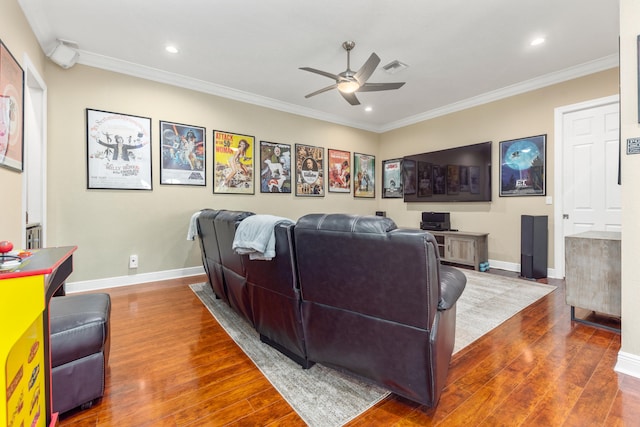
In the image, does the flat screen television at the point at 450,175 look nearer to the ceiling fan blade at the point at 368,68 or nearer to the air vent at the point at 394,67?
the air vent at the point at 394,67

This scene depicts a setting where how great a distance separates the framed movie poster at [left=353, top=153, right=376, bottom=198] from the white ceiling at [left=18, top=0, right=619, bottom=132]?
1.98m

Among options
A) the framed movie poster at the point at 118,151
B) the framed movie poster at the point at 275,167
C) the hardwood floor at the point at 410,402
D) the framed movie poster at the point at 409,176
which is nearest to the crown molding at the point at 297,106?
the framed movie poster at the point at 118,151

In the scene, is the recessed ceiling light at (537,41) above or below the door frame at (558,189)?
above

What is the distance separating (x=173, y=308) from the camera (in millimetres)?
2844

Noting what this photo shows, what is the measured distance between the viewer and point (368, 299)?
1360 millimetres

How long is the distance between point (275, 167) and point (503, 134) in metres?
3.76

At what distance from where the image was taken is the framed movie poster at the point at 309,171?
17.2ft

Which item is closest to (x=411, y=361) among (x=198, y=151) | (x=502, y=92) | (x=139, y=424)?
(x=139, y=424)

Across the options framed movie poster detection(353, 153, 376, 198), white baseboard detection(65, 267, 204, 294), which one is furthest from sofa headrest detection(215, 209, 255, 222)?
framed movie poster detection(353, 153, 376, 198)

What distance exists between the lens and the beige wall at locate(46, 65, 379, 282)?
324 centimetres

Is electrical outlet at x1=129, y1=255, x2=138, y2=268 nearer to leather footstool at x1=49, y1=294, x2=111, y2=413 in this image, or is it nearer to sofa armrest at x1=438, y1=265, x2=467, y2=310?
leather footstool at x1=49, y1=294, x2=111, y2=413

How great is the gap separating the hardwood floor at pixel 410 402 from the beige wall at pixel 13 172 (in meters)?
1.14

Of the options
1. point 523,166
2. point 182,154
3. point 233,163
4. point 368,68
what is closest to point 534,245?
point 523,166

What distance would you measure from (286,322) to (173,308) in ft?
5.52
